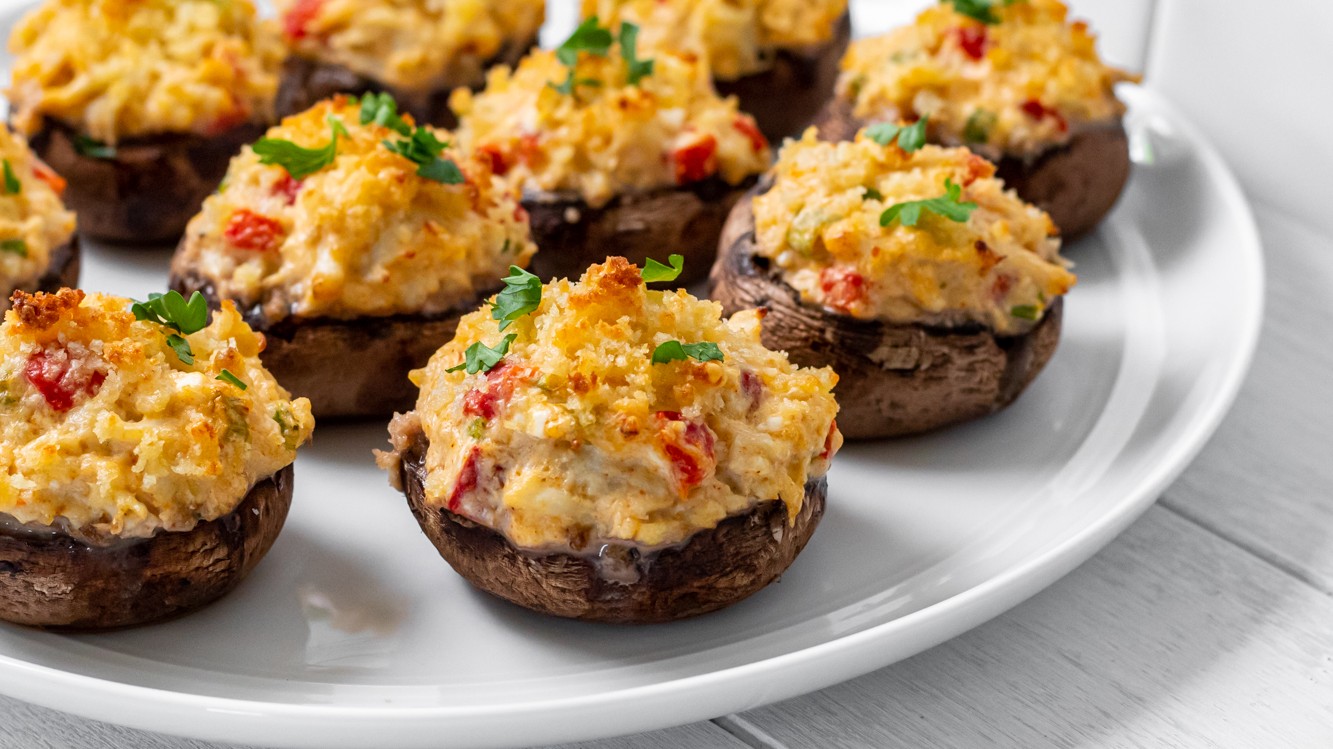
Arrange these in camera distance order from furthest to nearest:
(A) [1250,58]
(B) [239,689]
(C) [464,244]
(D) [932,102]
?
(A) [1250,58] → (D) [932,102] → (C) [464,244] → (B) [239,689]

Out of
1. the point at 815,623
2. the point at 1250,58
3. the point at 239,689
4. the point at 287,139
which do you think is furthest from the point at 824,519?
the point at 1250,58

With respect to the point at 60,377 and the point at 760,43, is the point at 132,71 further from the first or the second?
the point at 760,43

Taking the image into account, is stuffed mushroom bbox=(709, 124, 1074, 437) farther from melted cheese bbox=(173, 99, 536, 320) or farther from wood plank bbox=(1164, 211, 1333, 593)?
melted cheese bbox=(173, 99, 536, 320)

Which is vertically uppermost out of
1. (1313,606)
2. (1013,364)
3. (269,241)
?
(269,241)

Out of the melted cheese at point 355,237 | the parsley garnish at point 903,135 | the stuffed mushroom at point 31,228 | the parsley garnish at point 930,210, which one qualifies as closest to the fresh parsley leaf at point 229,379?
the melted cheese at point 355,237

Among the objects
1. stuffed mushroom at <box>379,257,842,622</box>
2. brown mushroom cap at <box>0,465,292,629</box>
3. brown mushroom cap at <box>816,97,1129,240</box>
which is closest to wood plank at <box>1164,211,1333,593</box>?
brown mushroom cap at <box>816,97,1129,240</box>

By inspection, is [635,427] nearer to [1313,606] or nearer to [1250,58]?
[1313,606]
